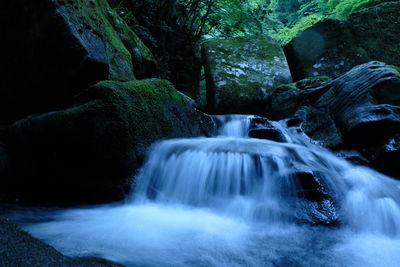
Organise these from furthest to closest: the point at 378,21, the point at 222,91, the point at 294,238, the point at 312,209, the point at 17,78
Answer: the point at 378,21, the point at 222,91, the point at 17,78, the point at 312,209, the point at 294,238

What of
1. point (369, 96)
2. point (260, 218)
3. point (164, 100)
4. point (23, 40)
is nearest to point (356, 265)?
point (260, 218)

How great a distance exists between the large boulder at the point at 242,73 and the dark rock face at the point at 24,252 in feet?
20.7

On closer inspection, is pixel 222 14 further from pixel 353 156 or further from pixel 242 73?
pixel 353 156

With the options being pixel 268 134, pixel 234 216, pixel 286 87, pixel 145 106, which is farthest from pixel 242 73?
pixel 234 216

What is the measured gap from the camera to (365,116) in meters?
4.55

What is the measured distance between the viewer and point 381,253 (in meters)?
2.28

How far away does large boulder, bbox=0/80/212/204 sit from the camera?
338 cm

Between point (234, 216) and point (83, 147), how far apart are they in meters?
2.15

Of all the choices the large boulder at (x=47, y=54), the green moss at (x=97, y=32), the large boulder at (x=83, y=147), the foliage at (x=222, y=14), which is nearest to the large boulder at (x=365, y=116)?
the large boulder at (x=83, y=147)

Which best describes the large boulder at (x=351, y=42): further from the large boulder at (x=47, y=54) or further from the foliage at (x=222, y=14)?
the large boulder at (x=47, y=54)

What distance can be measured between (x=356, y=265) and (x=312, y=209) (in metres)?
0.84

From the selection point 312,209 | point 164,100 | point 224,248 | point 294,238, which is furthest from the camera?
point 164,100

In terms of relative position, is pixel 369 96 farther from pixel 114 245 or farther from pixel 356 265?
pixel 114 245

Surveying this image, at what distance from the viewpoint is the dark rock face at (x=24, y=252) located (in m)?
1.18
